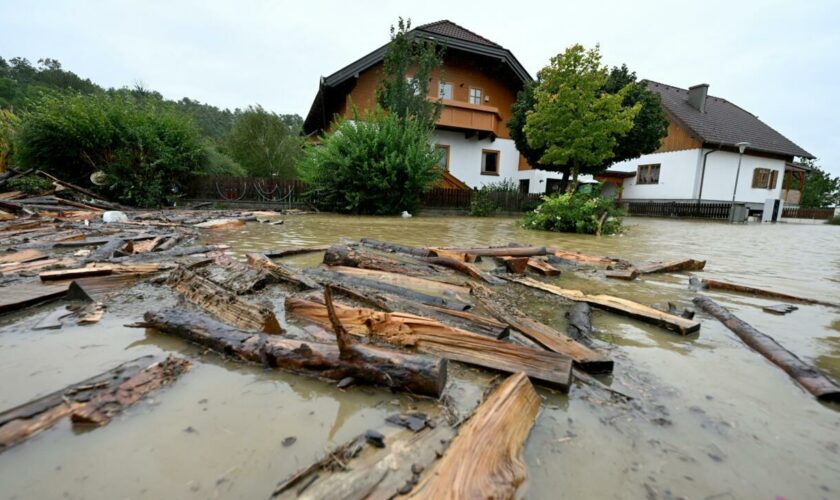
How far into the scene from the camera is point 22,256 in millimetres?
3900

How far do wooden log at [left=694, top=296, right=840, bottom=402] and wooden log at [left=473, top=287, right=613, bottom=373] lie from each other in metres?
0.90

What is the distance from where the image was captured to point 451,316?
7.92 ft

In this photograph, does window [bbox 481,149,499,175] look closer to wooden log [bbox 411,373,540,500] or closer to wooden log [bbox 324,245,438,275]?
wooden log [bbox 324,245,438,275]

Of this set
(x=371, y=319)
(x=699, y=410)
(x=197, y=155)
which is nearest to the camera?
(x=699, y=410)

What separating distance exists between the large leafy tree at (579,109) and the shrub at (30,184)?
1823cm

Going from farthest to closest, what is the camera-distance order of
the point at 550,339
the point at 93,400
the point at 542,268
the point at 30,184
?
the point at 30,184 → the point at 542,268 → the point at 550,339 → the point at 93,400

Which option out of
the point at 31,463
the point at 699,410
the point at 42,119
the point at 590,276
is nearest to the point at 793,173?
the point at 590,276

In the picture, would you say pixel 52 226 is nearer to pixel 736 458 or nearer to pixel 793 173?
pixel 736 458

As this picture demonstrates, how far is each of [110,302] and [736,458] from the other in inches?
147

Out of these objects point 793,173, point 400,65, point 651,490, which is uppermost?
point 400,65

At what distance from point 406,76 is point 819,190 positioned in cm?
5324

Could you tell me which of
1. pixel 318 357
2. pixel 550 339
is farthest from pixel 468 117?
pixel 318 357

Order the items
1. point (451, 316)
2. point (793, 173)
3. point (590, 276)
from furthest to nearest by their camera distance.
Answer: point (793, 173) → point (590, 276) → point (451, 316)

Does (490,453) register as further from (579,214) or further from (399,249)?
(579,214)
